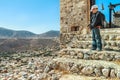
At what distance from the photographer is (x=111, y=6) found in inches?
619

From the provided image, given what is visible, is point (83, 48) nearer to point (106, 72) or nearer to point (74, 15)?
point (106, 72)

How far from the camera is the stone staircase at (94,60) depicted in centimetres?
687

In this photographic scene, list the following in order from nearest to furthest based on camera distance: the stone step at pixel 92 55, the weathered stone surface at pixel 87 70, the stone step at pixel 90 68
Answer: the stone step at pixel 90 68, the weathered stone surface at pixel 87 70, the stone step at pixel 92 55

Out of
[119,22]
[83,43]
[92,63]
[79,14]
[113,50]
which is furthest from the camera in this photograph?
[119,22]

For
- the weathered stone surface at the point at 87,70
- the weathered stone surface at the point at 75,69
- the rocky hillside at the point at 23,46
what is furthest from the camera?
the rocky hillside at the point at 23,46

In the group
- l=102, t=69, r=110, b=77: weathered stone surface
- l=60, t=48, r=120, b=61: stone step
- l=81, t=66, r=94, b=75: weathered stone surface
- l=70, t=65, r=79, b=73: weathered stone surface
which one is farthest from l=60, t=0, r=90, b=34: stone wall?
l=102, t=69, r=110, b=77: weathered stone surface

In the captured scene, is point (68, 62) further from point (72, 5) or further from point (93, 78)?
point (72, 5)

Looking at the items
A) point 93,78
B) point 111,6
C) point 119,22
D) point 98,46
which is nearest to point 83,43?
point 98,46

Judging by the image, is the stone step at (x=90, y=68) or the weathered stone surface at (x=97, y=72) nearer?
the stone step at (x=90, y=68)

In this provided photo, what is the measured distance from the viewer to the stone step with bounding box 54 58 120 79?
6715 mm

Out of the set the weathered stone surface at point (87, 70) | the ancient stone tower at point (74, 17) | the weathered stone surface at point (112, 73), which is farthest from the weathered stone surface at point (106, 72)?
the ancient stone tower at point (74, 17)

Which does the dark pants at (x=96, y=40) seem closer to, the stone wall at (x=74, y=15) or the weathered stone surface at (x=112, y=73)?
the weathered stone surface at (x=112, y=73)

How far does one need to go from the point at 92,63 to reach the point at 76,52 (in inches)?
54.0

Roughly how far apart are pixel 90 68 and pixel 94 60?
3.34 ft
